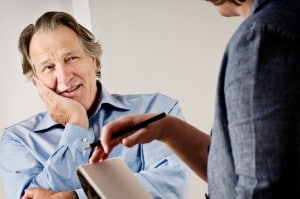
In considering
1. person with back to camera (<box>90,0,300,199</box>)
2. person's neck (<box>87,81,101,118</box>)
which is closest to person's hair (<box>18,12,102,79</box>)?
person's neck (<box>87,81,101,118</box>)

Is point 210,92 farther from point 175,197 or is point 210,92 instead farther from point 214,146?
point 214,146

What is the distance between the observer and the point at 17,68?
5.90 ft

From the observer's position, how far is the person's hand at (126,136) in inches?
27.4

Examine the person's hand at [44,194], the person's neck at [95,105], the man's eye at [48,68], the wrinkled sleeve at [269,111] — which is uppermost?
the wrinkled sleeve at [269,111]

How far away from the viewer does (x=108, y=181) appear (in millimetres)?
680

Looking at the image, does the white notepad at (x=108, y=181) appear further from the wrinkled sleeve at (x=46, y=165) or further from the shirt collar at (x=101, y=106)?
the shirt collar at (x=101, y=106)

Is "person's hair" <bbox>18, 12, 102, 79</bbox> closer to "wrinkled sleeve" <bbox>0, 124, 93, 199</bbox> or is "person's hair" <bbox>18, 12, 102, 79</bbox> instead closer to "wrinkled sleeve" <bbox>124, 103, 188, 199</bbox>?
"wrinkled sleeve" <bbox>0, 124, 93, 199</bbox>

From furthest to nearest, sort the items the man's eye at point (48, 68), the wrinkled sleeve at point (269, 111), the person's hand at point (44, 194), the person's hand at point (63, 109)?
the man's eye at point (48, 68) < the person's hand at point (63, 109) < the person's hand at point (44, 194) < the wrinkled sleeve at point (269, 111)

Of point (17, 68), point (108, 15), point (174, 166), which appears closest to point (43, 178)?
point (174, 166)

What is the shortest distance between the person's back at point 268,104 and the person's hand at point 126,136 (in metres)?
0.30

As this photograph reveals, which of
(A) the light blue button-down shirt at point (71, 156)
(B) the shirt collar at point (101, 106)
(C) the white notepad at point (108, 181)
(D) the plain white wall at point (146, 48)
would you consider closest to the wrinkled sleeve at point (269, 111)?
(C) the white notepad at point (108, 181)

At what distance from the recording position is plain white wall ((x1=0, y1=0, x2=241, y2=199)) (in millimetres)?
1803

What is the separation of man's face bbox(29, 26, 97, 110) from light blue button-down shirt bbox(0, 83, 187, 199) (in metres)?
0.09

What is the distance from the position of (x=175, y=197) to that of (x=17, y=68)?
3.42 ft
